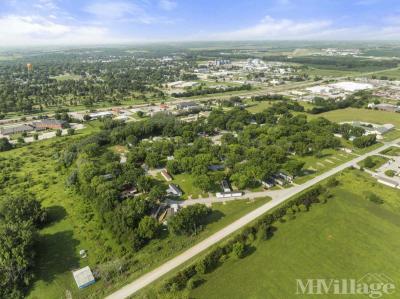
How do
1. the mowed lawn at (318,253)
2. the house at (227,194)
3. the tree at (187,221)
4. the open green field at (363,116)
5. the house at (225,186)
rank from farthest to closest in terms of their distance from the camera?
the open green field at (363,116)
the house at (225,186)
the house at (227,194)
the tree at (187,221)
the mowed lawn at (318,253)

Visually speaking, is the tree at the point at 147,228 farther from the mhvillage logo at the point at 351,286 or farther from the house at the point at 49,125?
the house at the point at 49,125

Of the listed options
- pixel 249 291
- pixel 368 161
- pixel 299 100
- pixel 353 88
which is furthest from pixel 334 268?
pixel 353 88

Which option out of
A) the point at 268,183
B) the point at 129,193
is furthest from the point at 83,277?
A: the point at 268,183

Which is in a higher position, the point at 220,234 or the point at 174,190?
the point at 174,190

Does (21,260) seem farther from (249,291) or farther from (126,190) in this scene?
(249,291)

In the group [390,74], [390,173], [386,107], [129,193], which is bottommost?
[129,193]

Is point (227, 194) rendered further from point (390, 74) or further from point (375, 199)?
point (390, 74)

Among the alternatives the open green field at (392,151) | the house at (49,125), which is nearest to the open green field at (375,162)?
the open green field at (392,151)
